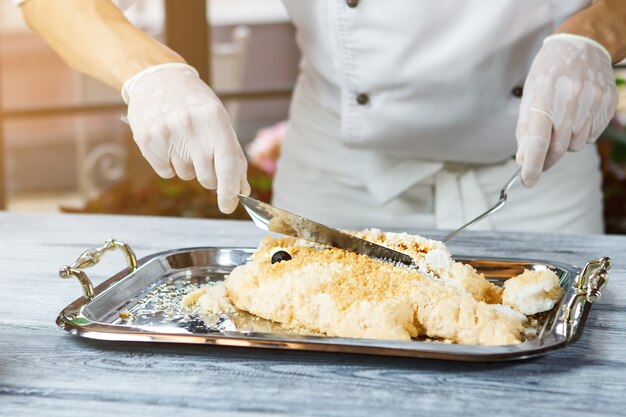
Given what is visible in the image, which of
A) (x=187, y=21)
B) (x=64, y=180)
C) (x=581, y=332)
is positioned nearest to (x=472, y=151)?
(x=581, y=332)

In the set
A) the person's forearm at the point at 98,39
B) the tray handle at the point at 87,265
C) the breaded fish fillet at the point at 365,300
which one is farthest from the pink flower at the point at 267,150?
the breaded fish fillet at the point at 365,300

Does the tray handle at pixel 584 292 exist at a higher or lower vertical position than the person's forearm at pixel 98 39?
lower

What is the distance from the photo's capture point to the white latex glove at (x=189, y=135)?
56.7 inches

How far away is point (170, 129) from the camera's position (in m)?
1.47

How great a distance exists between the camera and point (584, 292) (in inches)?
46.7

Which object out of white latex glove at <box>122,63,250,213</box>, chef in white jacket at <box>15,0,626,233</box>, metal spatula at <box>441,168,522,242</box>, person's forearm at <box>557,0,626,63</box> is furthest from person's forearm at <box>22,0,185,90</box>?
person's forearm at <box>557,0,626,63</box>

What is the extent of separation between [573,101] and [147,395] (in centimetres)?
92

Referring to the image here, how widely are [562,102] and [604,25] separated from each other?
300 millimetres

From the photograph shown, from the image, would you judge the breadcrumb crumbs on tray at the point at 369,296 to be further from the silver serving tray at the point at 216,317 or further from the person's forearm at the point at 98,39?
the person's forearm at the point at 98,39

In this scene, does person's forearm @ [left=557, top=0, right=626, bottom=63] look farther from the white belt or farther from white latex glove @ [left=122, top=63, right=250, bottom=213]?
white latex glove @ [left=122, top=63, right=250, bottom=213]

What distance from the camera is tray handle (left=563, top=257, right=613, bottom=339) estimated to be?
1.12 metres

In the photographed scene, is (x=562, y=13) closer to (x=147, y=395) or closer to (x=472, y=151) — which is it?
(x=472, y=151)

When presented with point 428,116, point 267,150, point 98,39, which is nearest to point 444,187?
point 428,116

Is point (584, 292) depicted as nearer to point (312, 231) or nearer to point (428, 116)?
point (312, 231)
